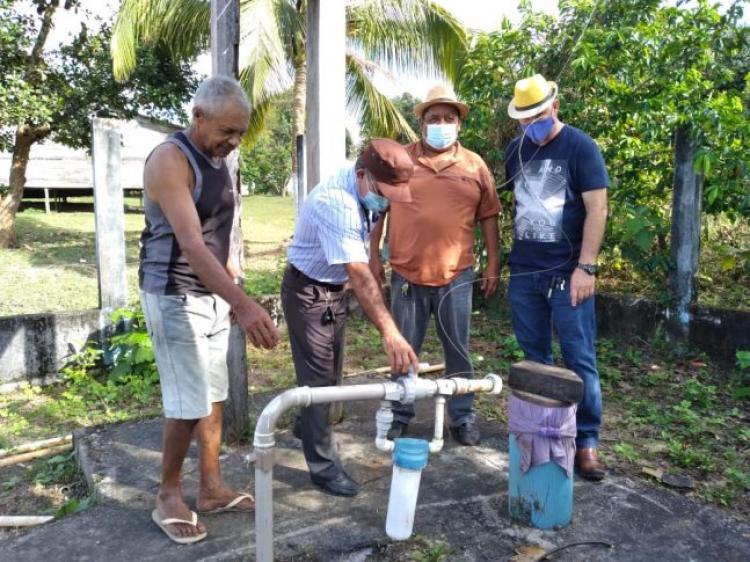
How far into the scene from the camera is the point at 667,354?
500cm

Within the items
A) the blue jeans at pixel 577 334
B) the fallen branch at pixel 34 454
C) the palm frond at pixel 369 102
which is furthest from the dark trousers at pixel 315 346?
the palm frond at pixel 369 102

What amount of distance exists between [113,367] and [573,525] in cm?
361

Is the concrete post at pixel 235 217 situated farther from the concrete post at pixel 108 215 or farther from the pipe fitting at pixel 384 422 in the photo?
the concrete post at pixel 108 215

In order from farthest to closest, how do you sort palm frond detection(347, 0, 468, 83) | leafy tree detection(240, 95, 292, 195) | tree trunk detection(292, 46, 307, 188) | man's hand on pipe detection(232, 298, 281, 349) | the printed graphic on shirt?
leafy tree detection(240, 95, 292, 195) → tree trunk detection(292, 46, 307, 188) → palm frond detection(347, 0, 468, 83) → the printed graphic on shirt → man's hand on pipe detection(232, 298, 281, 349)

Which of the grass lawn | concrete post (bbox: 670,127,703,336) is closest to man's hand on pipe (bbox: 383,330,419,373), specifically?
concrete post (bbox: 670,127,703,336)

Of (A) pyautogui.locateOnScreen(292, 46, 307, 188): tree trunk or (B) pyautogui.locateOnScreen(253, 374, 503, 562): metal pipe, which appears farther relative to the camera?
(A) pyautogui.locateOnScreen(292, 46, 307, 188): tree trunk

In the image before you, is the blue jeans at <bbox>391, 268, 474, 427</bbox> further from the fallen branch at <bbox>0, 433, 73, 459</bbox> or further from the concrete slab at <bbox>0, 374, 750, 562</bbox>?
the fallen branch at <bbox>0, 433, 73, 459</bbox>

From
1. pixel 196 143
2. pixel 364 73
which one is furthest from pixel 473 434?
pixel 364 73

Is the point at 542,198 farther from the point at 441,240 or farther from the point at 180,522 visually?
the point at 180,522

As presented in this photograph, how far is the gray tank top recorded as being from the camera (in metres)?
2.45

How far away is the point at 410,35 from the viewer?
35.2 ft

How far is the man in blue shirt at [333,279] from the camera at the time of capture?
2516 millimetres

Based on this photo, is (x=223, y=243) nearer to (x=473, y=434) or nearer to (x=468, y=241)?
(x=468, y=241)

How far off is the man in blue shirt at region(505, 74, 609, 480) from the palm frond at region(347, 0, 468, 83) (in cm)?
749
